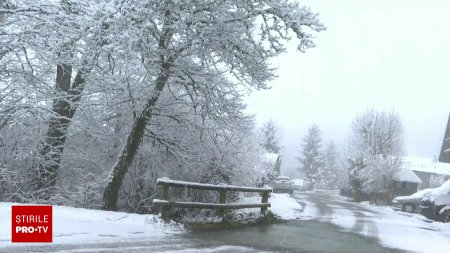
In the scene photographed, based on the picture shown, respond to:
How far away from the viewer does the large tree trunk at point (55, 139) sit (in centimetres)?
1334

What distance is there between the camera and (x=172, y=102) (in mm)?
14461

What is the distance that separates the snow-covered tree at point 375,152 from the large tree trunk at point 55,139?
34.7 meters

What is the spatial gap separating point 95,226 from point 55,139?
6945 millimetres

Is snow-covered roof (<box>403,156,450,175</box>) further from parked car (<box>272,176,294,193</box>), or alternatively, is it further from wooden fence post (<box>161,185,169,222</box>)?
wooden fence post (<box>161,185,169,222</box>)

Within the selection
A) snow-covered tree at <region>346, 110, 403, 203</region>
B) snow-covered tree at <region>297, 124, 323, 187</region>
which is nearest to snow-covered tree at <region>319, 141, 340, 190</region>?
snow-covered tree at <region>297, 124, 323, 187</region>

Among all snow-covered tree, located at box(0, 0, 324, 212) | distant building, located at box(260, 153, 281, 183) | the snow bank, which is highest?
snow-covered tree, located at box(0, 0, 324, 212)

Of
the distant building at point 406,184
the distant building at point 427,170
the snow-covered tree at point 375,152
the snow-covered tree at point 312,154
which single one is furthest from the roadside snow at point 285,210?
the distant building at point 427,170

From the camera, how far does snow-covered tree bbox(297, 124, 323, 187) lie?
96.4 m

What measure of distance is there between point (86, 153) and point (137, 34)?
22.0ft

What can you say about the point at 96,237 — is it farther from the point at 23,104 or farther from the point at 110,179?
the point at 110,179

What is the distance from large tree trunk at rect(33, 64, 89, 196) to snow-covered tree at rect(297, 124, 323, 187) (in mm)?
85091

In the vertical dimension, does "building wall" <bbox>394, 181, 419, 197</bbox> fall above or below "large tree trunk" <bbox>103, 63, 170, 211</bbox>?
below

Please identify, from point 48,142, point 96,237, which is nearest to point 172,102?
point 48,142

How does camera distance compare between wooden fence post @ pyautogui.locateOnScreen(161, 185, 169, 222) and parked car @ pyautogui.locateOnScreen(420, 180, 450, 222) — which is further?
parked car @ pyautogui.locateOnScreen(420, 180, 450, 222)
